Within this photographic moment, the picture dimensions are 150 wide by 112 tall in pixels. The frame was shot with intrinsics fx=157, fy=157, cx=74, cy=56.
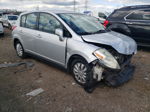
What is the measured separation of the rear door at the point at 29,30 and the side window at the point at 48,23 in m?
0.29

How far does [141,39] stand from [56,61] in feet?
13.8

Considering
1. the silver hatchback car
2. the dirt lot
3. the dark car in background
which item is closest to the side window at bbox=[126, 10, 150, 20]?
the dark car in background

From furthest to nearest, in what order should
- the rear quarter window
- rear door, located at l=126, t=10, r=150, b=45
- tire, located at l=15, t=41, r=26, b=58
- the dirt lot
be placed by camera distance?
the rear quarter window, rear door, located at l=126, t=10, r=150, b=45, tire, located at l=15, t=41, r=26, b=58, the dirt lot

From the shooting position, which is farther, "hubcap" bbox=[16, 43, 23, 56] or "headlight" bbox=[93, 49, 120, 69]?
"hubcap" bbox=[16, 43, 23, 56]

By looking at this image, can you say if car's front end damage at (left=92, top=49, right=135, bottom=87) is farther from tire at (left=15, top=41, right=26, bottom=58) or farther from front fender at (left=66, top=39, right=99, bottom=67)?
tire at (left=15, top=41, right=26, bottom=58)

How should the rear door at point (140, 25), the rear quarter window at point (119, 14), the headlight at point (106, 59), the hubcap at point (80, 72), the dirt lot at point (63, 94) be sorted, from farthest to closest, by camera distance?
1. the rear quarter window at point (119, 14)
2. the rear door at point (140, 25)
3. the hubcap at point (80, 72)
4. the headlight at point (106, 59)
5. the dirt lot at point (63, 94)

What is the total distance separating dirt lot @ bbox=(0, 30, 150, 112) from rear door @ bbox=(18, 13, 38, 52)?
929 mm

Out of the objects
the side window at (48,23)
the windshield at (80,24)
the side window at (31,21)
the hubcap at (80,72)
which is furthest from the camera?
the side window at (31,21)

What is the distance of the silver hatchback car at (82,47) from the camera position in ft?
10.9

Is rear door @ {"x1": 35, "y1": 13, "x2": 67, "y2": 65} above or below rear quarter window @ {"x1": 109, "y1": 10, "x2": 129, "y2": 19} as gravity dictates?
below

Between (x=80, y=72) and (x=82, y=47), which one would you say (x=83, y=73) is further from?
(x=82, y=47)

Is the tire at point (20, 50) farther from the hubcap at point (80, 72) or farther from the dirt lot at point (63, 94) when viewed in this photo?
the hubcap at point (80, 72)

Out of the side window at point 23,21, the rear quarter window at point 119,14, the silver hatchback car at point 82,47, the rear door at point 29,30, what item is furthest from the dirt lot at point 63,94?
the rear quarter window at point 119,14

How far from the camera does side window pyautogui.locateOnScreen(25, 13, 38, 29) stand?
189 inches
